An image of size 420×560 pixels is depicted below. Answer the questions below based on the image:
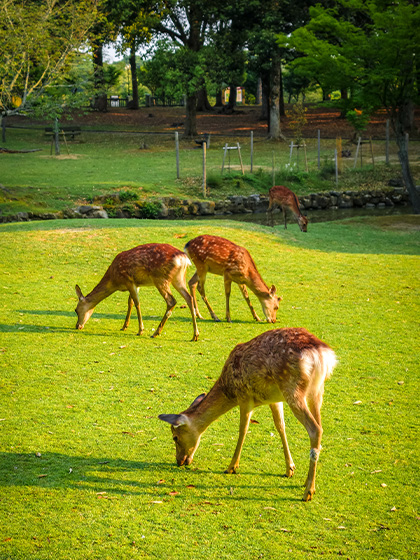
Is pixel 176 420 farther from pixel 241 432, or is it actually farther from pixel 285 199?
pixel 285 199

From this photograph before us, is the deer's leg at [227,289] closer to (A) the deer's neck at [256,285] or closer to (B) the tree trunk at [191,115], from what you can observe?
(A) the deer's neck at [256,285]

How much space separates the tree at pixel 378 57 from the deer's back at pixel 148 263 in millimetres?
15693

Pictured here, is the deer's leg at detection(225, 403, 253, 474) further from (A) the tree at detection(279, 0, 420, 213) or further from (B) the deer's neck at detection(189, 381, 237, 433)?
(A) the tree at detection(279, 0, 420, 213)

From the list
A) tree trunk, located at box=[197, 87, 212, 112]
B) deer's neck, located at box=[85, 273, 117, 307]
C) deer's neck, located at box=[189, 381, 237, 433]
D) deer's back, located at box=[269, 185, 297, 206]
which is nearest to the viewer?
deer's neck, located at box=[189, 381, 237, 433]

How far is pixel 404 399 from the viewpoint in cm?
735

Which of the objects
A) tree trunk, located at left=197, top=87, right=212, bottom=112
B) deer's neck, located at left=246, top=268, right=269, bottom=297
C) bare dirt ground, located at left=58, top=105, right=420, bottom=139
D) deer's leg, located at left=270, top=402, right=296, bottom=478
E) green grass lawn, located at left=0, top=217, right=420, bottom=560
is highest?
tree trunk, located at left=197, top=87, right=212, bottom=112

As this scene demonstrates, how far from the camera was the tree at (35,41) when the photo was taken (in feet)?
65.4

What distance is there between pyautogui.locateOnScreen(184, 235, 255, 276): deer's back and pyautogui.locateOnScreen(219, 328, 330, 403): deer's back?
4.54 meters

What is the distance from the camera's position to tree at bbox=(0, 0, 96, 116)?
1994cm

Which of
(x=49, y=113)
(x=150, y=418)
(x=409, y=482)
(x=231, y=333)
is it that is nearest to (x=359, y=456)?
(x=409, y=482)

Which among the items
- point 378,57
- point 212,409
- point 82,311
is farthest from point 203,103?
point 212,409

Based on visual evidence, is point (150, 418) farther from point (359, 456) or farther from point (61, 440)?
point (359, 456)

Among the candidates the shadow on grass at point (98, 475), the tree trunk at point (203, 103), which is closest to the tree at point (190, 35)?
the tree trunk at point (203, 103)

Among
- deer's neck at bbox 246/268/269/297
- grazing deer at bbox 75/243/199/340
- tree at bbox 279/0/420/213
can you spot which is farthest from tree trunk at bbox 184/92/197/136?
grazing deer at bbox 75/243/199/340
